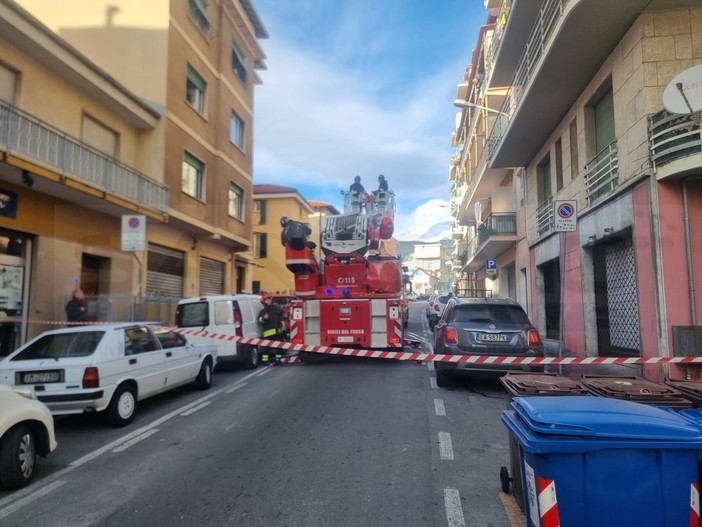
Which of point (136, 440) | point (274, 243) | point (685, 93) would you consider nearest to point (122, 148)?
point (136, 440)

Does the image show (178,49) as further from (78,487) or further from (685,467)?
(685,467)

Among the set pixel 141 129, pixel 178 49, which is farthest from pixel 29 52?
pixel 178 49

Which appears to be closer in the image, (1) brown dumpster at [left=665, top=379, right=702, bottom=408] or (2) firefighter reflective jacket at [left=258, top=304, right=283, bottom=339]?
(1) brown dumpster at [left=665, top=379, right=702, bottom=408]

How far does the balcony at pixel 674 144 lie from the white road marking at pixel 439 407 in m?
5.45

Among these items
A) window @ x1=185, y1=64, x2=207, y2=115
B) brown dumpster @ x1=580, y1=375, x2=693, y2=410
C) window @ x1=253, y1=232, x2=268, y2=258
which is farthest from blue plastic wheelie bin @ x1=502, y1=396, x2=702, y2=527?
window @ x1=253, y1=232, x2=268, y2=258

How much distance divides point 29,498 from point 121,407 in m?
2.36

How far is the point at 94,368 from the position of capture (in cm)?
626

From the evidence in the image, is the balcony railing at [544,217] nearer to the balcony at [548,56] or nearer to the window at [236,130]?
the balcony at [548,56]

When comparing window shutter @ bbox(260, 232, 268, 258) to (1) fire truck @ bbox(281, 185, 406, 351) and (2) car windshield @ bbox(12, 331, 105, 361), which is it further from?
(2) car windshield @ bbox(12, 331, 105, 361)

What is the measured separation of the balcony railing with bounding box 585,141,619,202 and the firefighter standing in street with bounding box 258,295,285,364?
8.35 meters

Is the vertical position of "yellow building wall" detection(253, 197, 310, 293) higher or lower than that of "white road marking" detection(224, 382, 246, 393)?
higher

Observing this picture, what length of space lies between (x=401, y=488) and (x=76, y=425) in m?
4.88

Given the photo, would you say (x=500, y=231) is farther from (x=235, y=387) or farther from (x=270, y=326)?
(x=235, y=387)

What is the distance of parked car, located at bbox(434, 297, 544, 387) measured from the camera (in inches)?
319
